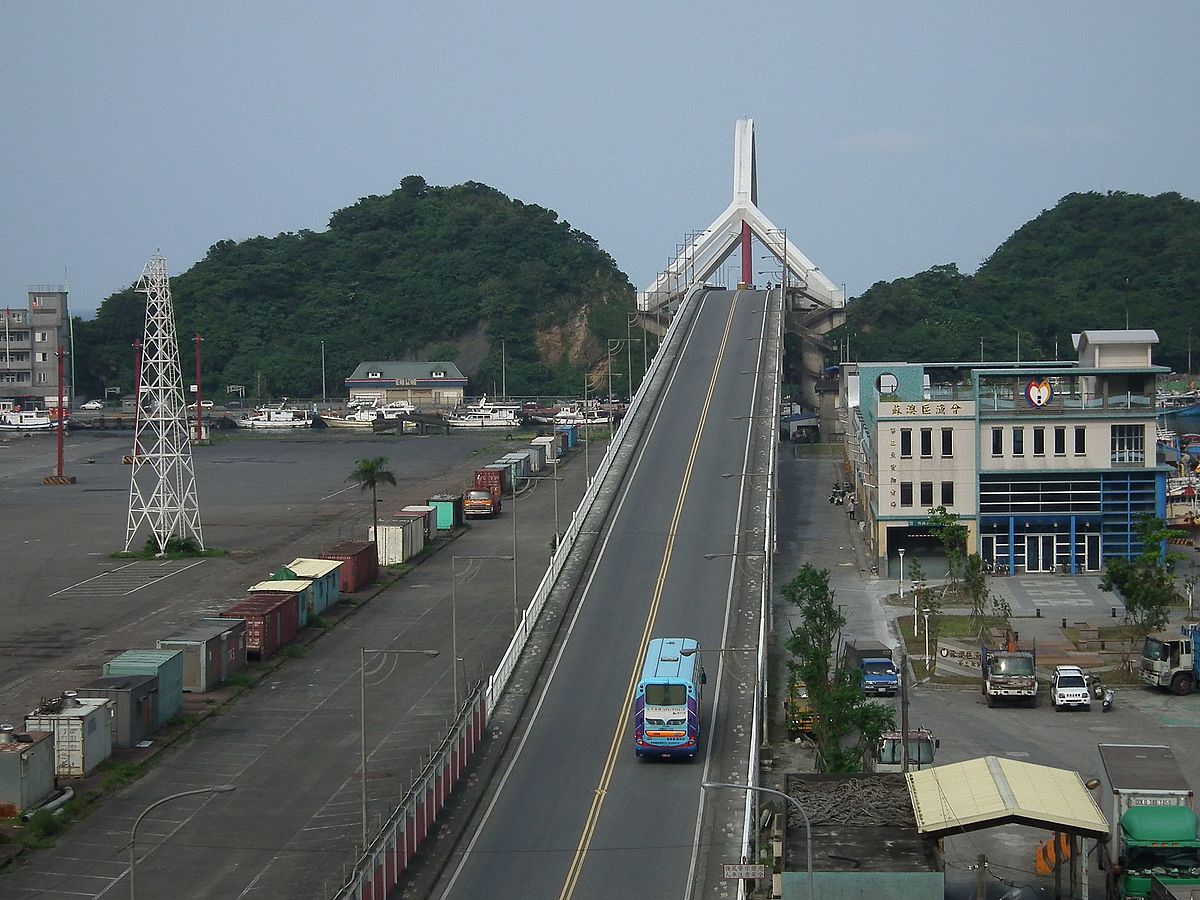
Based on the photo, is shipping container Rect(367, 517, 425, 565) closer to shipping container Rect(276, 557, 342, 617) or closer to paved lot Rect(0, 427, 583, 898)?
paved lot Rect(0, 427, 583, 898)

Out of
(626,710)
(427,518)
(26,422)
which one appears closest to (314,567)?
(427,518)

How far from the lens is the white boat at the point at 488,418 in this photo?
160 m

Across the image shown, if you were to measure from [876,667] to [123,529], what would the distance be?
51.0m

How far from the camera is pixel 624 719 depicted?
45125 mm

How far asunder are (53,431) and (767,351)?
281 ft

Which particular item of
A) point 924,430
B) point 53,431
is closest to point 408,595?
point 924,430

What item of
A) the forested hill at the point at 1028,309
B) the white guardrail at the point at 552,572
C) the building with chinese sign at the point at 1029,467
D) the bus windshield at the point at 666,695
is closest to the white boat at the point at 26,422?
the white guardrail at the point at 552,572

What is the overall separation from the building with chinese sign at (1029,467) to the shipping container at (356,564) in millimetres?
22963

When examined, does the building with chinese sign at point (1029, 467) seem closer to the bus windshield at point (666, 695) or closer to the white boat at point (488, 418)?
the bus windshield at point (666, 695)

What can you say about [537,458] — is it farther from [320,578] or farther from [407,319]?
[407,319]

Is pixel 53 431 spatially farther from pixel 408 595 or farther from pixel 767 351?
pixel 408 595

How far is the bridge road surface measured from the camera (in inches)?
1361

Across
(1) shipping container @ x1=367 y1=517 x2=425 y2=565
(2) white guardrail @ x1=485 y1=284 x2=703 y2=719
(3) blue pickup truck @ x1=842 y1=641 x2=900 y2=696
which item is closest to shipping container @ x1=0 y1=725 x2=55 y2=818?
(2) white guardrail @ x1=485 y1=284 x2=703 y2=719

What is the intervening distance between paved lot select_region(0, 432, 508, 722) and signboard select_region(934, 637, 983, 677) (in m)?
28.4
